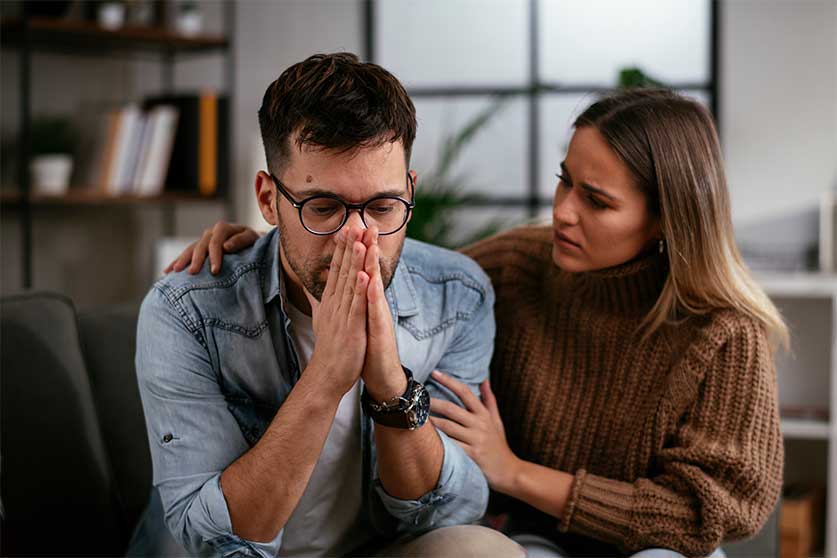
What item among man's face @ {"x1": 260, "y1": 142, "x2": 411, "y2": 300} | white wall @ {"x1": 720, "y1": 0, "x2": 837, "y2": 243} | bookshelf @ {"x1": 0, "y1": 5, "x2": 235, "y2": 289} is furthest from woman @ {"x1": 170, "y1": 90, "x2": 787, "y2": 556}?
bookshelf @ {"x1": 0, "y1": 5, "x2": 235, "y2": 289}

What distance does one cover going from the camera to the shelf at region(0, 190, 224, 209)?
339 cm

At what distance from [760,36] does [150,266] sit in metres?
2.62

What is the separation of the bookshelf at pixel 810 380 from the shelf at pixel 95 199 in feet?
6.94

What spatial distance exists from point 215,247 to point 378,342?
1.27 feet

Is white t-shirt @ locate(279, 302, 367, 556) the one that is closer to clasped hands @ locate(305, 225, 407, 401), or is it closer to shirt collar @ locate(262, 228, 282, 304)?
shirt collar @ locate(262, 228, 282, 304)

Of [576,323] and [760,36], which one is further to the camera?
[760,36]

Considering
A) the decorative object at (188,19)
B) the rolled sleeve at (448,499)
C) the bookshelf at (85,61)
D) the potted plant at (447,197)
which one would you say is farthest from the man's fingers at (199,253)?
the decorative object at (188,19)

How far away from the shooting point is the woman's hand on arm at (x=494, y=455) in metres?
1.58

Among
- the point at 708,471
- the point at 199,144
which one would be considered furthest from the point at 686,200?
the point at 199,144

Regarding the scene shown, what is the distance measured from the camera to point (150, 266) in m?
4.18

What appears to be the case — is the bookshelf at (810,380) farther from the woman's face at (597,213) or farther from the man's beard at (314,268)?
the man's beard at (314,268)

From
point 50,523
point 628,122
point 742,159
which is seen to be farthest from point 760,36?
point 50,523

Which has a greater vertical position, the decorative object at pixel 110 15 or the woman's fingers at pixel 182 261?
the decorative object at pixel 110 15

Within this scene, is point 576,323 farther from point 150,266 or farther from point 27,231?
point 150,266
